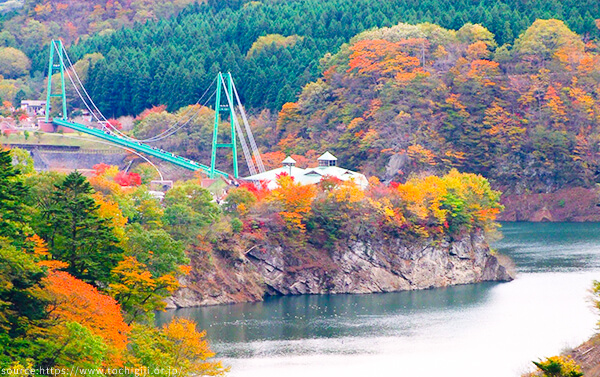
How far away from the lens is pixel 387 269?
52312 millimetres

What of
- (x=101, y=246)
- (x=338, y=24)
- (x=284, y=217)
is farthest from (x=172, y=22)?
(x=101, y=246)

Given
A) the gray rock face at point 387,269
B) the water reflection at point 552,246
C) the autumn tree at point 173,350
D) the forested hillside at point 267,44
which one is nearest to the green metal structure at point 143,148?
the forested hillside at point 267,44

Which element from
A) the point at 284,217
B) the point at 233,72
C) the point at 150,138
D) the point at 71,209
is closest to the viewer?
the point at 71,209

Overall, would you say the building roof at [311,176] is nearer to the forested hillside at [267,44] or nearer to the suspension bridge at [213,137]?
the suspension bridge at [213,137]

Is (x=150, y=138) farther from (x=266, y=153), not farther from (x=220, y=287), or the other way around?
(x=220, y=287)

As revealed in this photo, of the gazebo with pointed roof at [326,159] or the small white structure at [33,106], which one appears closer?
the gazebo with pointed roof at [326,159]

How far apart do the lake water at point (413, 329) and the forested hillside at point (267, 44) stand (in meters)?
32.3

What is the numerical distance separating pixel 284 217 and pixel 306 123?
92.4 ft

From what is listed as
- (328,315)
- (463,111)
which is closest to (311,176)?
(328,315)

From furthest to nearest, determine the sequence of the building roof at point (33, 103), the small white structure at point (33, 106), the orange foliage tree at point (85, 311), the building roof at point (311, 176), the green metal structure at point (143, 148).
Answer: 1. the building roof at point (33, 103)
2. the small white structure at point (33, 106)
3. the green metal structure at point (143, 148)
4. the building roof at point (311, 176)
5. the orange foliage tree at point (85, 311)

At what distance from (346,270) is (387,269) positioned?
1758 millimetres

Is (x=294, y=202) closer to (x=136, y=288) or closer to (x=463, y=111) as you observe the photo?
(x=136, y=288)

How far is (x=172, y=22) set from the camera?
104062mm

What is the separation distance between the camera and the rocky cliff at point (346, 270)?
159 ft
